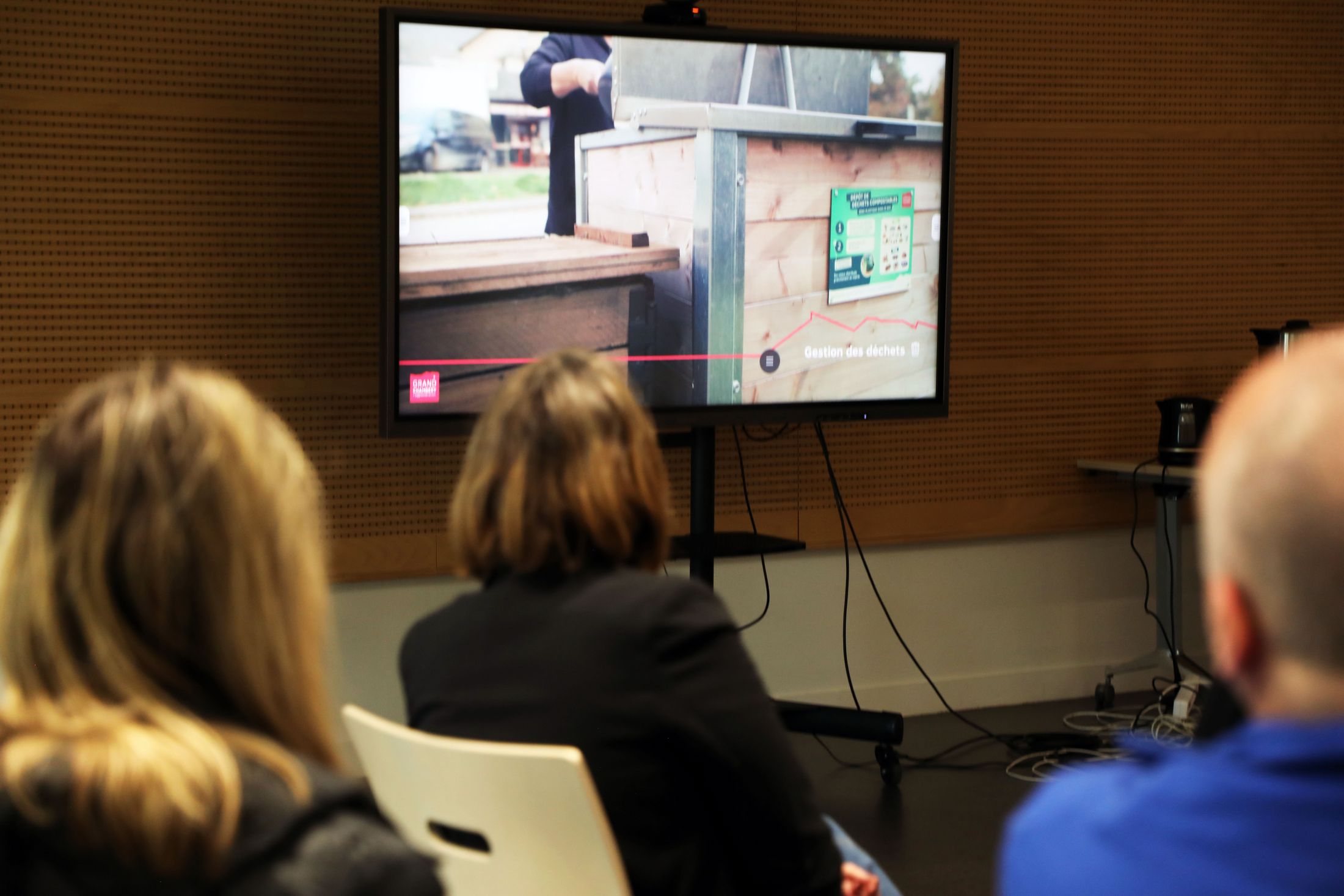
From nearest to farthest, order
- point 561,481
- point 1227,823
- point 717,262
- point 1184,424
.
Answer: point 1227,823
point 561,481
point 717,262
point 1184,424

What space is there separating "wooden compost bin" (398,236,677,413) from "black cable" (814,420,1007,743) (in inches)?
35.0

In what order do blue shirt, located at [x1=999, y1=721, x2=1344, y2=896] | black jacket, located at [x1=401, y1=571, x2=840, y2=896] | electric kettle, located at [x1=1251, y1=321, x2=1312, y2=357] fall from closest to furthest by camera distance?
blue shirt, located at [x1=999, y1=721, x2=1344, y2=896] → black jacket, located at [x1=401, y1=571, x2=840, y2=896] → electric kettle, located at [x1=1251, y1=321, x2=1312, y2=357]

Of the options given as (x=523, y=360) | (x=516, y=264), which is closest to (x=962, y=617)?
(x=523, y=360)

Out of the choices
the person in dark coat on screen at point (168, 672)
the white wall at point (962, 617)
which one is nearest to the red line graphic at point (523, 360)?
the white wall at point (962, 617)

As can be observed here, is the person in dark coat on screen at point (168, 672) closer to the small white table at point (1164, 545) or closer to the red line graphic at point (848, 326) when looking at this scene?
the red line graphic at point (848, 326)

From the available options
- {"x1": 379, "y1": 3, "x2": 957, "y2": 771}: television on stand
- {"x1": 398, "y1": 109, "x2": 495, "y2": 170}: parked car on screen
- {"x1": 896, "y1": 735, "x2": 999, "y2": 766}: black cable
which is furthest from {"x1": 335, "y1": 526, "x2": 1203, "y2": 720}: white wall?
{"x1": 398, "y1": 109, "x2": 495, "y2": 170}: parked car on screen

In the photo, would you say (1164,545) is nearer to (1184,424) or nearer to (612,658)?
(1184,424)

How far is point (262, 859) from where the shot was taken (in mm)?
860

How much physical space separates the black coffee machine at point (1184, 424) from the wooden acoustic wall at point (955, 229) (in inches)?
12.2

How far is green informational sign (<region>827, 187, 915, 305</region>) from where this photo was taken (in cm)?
373

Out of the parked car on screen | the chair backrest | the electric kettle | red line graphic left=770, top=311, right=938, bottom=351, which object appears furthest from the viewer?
the electric kettle

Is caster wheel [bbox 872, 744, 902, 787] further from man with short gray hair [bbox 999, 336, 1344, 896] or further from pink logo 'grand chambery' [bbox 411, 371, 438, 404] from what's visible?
man with short gray hair [bbox 999, 336, 1344, 896]

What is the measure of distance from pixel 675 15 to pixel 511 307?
2.90 feet

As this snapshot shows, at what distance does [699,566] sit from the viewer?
3650 millimetres
